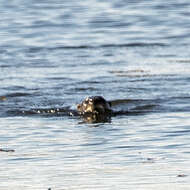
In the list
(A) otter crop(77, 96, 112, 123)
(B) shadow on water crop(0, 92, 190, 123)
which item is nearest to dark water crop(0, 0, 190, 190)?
(B) shadow on water crop(0, 92, 190, 123)

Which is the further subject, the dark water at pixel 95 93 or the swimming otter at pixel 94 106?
the swimming otter at pixel 94 106

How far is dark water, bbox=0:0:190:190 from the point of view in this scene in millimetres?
10078

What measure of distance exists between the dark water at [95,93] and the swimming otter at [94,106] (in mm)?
317

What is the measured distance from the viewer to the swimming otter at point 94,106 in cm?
1512

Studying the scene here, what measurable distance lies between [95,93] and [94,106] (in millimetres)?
1847

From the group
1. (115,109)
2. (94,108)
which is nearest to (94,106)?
(94,108)

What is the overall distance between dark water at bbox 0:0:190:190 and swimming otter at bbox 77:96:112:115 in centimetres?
32

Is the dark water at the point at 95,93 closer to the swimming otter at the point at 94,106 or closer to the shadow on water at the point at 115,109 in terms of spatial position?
the shadow on water at the point at 115,109

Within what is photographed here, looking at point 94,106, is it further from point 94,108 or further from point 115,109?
point 115,109

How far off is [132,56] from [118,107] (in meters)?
5.60

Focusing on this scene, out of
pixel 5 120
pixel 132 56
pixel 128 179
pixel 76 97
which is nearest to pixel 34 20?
pixel 132 56

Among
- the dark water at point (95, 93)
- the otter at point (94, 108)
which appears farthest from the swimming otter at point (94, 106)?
the dark water at point (95, 93)

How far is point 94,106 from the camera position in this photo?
15.1m

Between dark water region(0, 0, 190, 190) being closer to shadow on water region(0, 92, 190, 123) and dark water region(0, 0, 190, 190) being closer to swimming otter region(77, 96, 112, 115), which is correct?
shadow on water region(0, 92, 190, 123)
